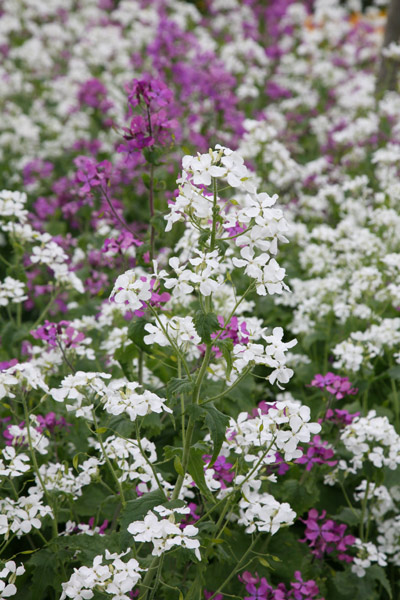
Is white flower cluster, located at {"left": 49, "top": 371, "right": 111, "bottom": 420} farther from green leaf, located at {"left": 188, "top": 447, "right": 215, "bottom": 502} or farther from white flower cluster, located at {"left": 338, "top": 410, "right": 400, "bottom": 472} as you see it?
white flower cluster, located at {"left": 338, "top": 410, "right": 400, "bottom": 472}

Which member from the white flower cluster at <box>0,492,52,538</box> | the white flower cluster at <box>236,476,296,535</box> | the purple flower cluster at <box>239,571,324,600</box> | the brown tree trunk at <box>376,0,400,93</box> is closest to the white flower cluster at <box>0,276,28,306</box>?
the white flower cluster at <box>0,492,52,538</box>

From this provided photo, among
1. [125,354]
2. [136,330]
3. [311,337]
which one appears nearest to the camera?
[136,330]

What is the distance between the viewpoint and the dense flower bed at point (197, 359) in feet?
6.47

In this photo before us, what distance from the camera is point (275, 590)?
237cm

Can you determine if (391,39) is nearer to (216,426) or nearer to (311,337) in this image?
(311,337)

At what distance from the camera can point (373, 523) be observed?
2.99 meters

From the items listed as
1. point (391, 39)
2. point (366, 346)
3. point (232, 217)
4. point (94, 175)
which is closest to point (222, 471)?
point (232, 217)

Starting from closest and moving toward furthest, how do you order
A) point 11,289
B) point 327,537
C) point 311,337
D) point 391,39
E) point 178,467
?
point 178,467, point 327,537, point 11,289, point 311,337, point 391,39

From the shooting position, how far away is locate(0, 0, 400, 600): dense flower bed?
1971 mm

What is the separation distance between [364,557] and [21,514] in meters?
1.34

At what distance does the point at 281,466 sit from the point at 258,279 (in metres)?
0.93

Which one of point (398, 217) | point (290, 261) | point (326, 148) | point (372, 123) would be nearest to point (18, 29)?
point (326, 148)

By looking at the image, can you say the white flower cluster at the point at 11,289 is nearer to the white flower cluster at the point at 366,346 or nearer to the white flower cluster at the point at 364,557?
the white flower cluster at the point at 366,346

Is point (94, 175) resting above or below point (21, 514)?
above
